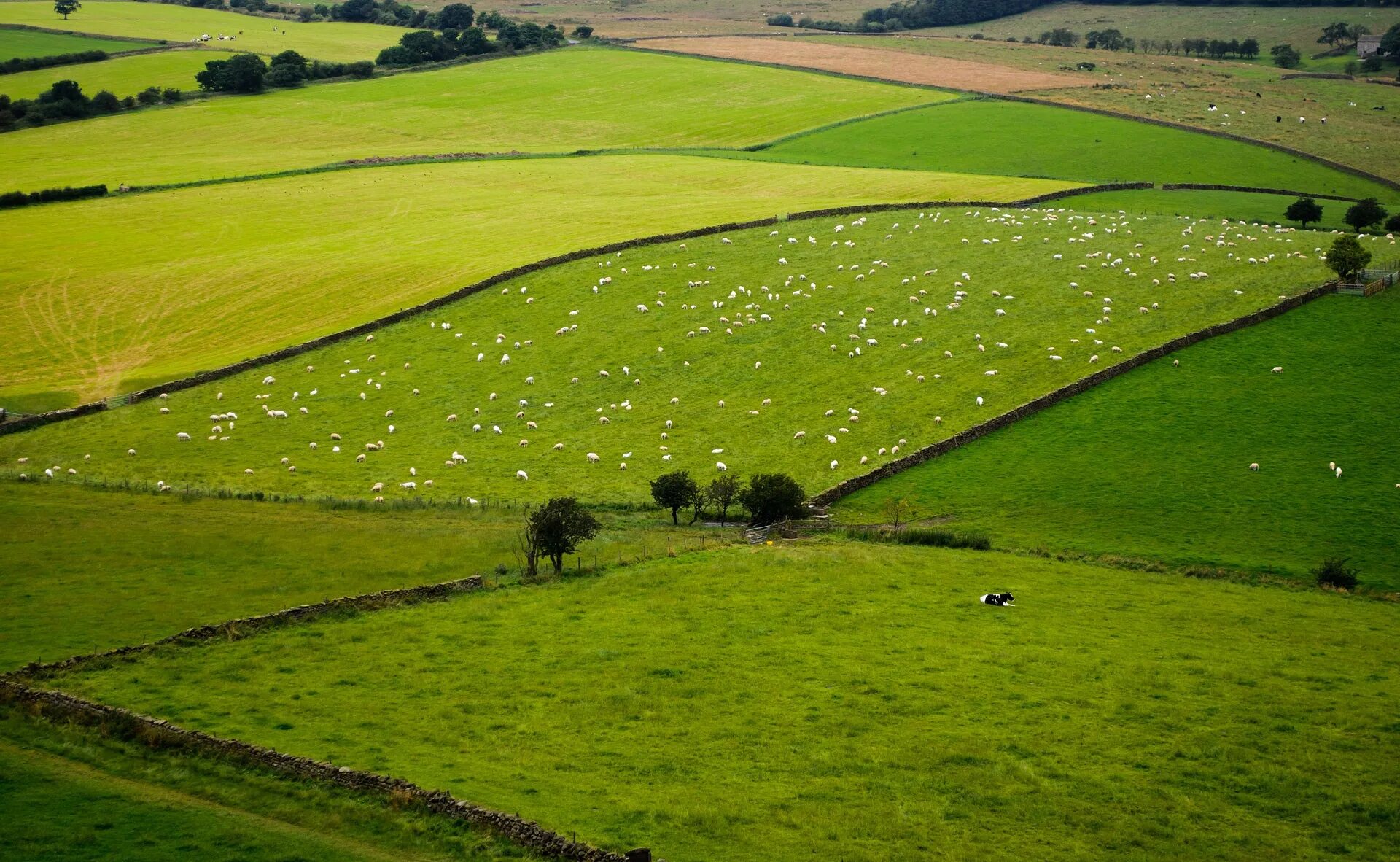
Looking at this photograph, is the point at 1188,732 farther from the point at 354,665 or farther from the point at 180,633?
the point at 180,633

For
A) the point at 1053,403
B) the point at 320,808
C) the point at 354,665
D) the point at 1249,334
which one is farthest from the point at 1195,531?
the point at 320,808

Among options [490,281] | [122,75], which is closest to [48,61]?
[122,75]

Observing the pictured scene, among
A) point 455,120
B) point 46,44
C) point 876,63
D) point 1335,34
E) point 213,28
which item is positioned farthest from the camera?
point 213,28

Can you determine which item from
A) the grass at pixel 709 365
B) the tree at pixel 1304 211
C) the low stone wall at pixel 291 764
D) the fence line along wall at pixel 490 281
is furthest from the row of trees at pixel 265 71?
the low stone wall at pixel 291 764

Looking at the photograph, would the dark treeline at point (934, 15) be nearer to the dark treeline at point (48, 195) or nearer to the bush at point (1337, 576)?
the dark treeline at point (48, 195)

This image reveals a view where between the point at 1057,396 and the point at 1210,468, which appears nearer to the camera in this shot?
the point at 1210,468

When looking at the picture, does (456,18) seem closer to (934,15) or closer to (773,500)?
(934,15)

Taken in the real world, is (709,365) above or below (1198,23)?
below
